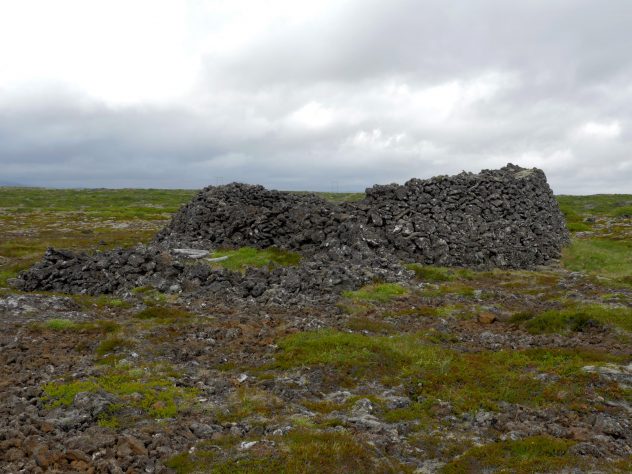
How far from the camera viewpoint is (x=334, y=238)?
33906 mm

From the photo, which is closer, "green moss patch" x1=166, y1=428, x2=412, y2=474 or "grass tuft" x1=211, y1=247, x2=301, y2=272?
"green moss patch" x1=166, y1=428, x2=412, y2=474

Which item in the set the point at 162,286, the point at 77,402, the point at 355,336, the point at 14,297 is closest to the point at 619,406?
the point at 355,336

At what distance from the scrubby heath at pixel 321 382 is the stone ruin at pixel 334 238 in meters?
1.87

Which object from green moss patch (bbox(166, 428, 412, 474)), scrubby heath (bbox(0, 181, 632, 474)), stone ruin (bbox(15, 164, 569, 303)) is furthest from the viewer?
stone ruin (bbox(15, 164, 569, 303))

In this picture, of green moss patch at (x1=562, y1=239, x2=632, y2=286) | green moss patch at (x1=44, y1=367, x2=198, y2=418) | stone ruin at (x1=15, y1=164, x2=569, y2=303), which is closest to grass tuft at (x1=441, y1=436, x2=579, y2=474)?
green moss patch at (x1=44, y1=367, x2=198, y2=418)

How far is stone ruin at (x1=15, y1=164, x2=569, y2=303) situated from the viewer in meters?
27.5

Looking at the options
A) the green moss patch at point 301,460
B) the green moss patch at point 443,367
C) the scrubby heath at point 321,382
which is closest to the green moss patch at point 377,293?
the scrubby heath at point 321,382

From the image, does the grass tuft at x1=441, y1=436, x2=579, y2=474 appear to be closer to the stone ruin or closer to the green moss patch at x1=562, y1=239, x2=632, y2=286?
the stone ruin

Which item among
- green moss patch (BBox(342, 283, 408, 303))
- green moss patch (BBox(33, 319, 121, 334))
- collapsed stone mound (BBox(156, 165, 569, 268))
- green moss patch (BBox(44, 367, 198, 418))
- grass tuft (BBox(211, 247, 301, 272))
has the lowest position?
green moss patch (BBox(33, 319, 121, 334))

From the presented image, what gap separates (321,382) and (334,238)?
19903 millimetres

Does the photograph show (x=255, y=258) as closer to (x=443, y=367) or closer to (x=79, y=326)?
(x=79, y=326)

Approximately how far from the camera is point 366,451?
33.2ft

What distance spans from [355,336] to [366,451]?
759 centimetres

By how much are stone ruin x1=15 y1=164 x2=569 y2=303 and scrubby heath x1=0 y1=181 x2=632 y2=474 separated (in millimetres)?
1870
